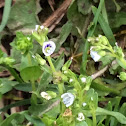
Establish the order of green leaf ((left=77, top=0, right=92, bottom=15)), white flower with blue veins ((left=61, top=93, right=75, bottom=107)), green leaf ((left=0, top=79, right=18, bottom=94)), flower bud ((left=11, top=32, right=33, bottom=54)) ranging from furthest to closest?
green leaf ((left=77, top=0, right=92, bottom=15)) → green leaf ((left=0, top=79, right=18, bottom=94)) → flower bud ((left=11, top=32, right=33, bottom=54)) → white flower with blue veins ((left=61, top=93, right=75, bottom=107))

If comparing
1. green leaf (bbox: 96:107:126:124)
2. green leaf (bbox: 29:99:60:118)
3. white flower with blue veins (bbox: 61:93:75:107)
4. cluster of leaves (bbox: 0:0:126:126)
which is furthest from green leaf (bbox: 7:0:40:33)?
white flower with blue veins (bbox: 61:93:75:107)

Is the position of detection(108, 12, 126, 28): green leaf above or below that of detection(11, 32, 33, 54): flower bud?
above

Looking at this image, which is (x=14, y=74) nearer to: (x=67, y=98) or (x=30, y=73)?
(x=30, y=73)

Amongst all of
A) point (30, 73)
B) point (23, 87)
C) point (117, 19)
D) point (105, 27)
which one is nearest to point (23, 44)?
point (30, 73)

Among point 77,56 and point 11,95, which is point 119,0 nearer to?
point 77,56

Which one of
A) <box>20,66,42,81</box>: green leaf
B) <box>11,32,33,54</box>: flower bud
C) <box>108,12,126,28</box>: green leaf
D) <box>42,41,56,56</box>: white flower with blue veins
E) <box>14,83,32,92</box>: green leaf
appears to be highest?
<box>108,12,126,28</box>: green leaf

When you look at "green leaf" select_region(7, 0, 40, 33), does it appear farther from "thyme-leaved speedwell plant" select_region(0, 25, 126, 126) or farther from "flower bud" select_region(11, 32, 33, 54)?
"flower bud" select_region(11, 32, 33, 54)

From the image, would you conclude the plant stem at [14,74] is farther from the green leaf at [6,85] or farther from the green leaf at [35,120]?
the green leaf at [35,120]

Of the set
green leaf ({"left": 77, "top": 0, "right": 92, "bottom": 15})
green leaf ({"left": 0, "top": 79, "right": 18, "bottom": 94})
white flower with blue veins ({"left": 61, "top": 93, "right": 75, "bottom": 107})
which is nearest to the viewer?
white flower with blue veins ({"left": 61, "top": 93, "right": 75, "bottom": 107})
